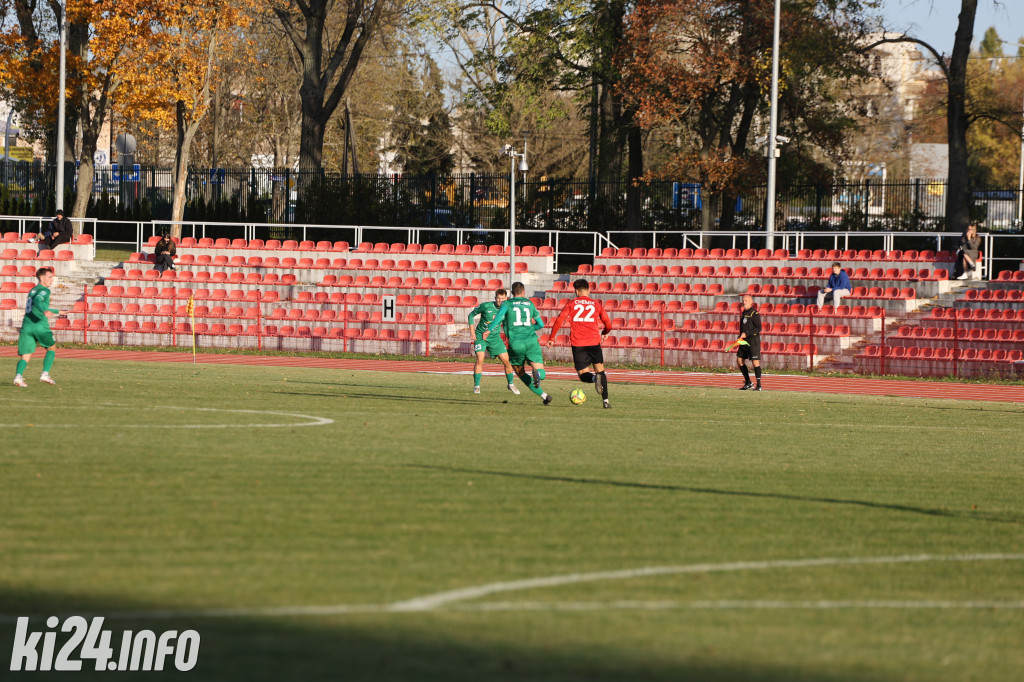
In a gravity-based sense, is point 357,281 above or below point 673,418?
above

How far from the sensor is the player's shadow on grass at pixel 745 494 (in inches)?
377

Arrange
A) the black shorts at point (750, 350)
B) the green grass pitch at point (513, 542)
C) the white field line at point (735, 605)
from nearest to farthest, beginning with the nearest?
the green grass pitch at point (513, 542) → the white field line at point (735, 605) → the black shorts at point (750, 350)

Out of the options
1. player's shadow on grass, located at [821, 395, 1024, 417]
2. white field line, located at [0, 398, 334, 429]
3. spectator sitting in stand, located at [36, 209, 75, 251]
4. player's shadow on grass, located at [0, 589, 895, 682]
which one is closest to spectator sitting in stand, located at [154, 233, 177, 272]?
spectator sitting in stand, located at [36, 209, 75, 251]

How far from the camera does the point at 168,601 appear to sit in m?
6.31

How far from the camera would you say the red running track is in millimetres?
23109

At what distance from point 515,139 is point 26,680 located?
60.5 meters

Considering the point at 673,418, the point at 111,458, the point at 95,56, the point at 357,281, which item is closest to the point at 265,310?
the point at 357,281

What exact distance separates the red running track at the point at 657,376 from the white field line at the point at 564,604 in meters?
15.8

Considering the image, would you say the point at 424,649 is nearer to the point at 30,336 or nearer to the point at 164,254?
the point at 30,336

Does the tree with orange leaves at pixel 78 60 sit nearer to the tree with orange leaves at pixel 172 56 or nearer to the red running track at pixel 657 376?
the tree with orange leaves at pixel 172 56

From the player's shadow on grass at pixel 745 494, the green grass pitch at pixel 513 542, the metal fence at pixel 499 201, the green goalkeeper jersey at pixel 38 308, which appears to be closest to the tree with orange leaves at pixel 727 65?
the metal fence at pixel 499 201

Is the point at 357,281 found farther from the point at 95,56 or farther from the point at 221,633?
the point at 221,633

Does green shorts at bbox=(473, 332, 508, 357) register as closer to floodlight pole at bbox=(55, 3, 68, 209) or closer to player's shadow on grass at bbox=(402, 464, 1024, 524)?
player's shadow on grass at bbox=(402, 464, 1024, 524)

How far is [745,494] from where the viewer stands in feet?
33.4
